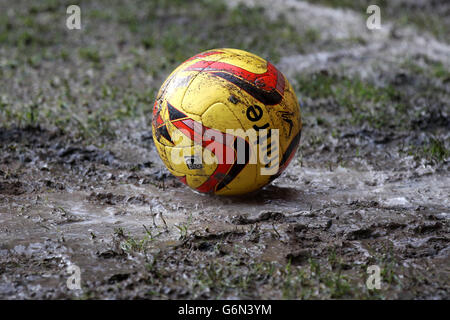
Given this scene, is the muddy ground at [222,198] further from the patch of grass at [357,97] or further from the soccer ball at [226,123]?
the soccer ball at [226,123]

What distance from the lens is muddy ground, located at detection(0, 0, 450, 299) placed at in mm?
3148

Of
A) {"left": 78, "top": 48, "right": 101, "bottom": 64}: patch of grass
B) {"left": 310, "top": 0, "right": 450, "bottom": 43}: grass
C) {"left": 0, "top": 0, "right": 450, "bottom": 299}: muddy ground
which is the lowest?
{"left": 0, "top": 0, "right": 450, "bottom": 299}: muddy ground

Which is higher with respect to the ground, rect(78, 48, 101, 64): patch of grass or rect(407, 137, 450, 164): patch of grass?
rect(78, 48, 101, 64): patch of grass

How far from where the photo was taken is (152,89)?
686 centimetres

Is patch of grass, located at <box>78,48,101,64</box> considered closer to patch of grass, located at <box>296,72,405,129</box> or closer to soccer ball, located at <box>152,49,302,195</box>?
patch of grass, located at <box>296,72,405,129</box>

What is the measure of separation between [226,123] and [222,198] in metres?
0.68

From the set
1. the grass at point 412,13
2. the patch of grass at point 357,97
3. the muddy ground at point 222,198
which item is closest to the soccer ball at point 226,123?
the muddy ground at point 222,198

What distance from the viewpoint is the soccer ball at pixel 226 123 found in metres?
3.78

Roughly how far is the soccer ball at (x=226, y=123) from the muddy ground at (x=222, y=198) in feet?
0.94

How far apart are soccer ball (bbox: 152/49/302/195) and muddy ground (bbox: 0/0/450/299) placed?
286 mm

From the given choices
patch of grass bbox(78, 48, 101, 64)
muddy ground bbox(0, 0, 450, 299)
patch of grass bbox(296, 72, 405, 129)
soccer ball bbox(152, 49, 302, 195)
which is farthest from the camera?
patch of grass bbox(78, 48, 101, 64)

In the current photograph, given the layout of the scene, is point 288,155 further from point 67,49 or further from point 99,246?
point 67,49

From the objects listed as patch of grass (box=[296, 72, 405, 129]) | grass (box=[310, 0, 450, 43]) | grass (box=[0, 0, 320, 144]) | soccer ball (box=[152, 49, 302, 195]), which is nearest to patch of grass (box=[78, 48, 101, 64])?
grass (box=[0, 0, 320, 144])
